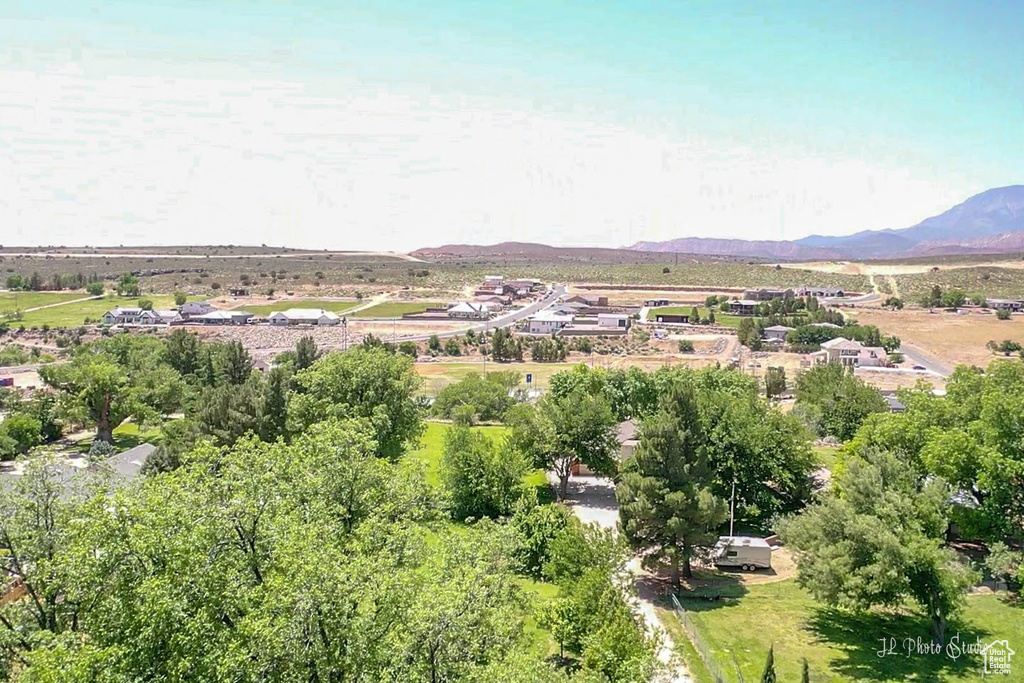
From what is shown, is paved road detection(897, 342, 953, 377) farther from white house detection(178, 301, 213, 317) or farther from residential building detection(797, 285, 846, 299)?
white house detection(178, 301, 213, 317)

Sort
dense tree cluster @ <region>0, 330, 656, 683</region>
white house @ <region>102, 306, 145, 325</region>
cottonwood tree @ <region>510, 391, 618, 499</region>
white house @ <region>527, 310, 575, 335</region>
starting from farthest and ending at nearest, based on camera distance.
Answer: white house @ <region>102, 306, 145, 325</region>, white house @ <region>527, 310, 575, 335</region>, cottonwood tree @ <region>510, 391, 618, 499</region>, dense tree cluster @ <region>0, 330, 656, 683</region>

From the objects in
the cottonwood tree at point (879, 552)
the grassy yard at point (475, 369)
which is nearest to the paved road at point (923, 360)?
the grassy yard at point (475, 369)

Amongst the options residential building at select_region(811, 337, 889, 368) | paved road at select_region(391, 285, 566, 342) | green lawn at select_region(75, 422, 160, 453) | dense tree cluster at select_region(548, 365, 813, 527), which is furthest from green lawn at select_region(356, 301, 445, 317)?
dense tree cluster at select_region(548, 365, 813, 527)

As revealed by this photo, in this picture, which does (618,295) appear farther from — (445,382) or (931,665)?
(931,665)

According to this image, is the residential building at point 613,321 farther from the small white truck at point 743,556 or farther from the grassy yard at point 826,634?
the grassy yard at point 826,634

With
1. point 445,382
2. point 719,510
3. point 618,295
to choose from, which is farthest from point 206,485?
point 618,295

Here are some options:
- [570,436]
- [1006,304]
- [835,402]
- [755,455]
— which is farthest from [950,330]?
[570,436]

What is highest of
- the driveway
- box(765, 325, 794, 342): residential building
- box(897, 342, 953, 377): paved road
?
box(765, 325, 794, 342): residential building
